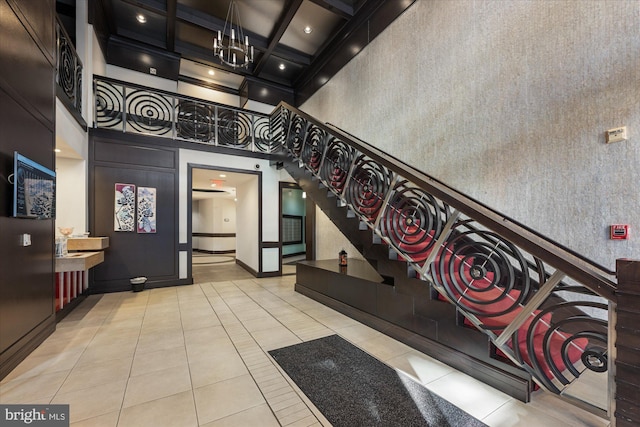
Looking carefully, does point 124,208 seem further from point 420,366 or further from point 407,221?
point 420,366

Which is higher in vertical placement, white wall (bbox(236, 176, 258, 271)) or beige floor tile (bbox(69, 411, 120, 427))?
white wall (bbox(236, 176, 258, 271))

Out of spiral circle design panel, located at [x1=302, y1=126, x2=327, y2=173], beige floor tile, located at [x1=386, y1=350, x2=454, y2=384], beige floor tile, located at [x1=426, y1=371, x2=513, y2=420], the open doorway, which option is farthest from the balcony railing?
beige floor tile, located at [x1=426, y1=371, x2=513, y2=420]

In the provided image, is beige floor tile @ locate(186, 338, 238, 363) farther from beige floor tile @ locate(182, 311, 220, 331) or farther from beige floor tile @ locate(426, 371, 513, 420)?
beige floor tile @ locate(426, 371, 513, 420)

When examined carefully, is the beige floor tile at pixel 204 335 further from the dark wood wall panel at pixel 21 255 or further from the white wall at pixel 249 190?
the white wall at pixel 249 190

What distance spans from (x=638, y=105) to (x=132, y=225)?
7.28 metres

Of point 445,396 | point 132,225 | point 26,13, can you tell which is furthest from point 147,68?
point 445,396

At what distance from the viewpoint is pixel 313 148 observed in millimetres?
4617

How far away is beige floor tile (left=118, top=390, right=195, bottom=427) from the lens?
1.65 metres

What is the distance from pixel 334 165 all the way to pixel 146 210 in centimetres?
406

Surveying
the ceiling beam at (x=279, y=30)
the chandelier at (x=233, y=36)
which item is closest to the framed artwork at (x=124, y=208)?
the chandelier at (x=233, y=36)

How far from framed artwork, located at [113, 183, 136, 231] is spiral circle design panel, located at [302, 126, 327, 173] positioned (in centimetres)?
356

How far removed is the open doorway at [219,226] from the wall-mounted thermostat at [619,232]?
608cm

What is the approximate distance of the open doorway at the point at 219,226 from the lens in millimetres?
6754

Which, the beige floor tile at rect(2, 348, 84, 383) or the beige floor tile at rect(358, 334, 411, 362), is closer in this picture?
the beige floor tile at rect(2, 348, 84, 383)
